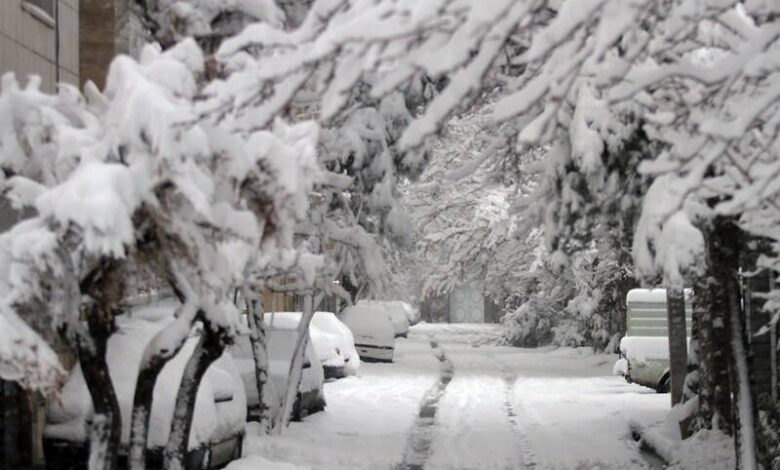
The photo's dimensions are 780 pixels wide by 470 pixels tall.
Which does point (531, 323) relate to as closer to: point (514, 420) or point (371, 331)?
point (371, 331)

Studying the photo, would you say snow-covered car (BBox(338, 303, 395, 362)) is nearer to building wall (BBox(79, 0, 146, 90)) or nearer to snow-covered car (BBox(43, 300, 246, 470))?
building wall (BBox(79, 0, 146, 90))

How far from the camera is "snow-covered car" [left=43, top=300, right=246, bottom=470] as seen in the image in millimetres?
10656

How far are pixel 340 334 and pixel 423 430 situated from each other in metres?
9.91

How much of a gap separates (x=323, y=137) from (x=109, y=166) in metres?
9.62

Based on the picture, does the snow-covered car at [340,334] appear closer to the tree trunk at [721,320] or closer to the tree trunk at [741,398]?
the tree trunk at [721,320]

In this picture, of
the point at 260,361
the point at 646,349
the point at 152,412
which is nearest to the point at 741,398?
the point at 152,412

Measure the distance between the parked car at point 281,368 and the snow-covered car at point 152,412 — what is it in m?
4.58

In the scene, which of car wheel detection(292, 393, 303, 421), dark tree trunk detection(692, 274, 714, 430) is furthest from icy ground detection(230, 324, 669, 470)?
dark tree trunk detection(692, 274, 714, 430)

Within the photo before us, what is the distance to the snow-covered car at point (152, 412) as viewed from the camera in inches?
420

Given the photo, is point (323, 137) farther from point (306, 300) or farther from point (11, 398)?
point (11, 398)

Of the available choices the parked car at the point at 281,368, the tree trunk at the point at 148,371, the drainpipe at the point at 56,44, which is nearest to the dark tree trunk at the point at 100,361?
the tree trunk at the point at 148,371

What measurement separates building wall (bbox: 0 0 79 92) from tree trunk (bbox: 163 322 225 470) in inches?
215

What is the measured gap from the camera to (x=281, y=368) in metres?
17.9

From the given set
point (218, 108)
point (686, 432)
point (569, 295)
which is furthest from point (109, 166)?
point (569, 295)
